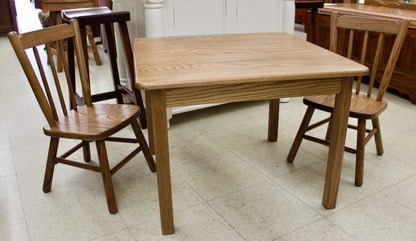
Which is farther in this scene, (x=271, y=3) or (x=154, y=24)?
(x=271, y=3)

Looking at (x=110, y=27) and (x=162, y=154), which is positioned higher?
(x=110, y=27)

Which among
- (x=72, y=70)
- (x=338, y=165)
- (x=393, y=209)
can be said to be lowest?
(x=393, y=209)

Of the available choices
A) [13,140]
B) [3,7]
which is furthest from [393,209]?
[3,7]

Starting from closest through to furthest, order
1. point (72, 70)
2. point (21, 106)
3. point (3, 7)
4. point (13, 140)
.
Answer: point (72, 70) → point (13, 140) → point (21, 106) → point (3, 7)

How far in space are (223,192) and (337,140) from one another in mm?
670

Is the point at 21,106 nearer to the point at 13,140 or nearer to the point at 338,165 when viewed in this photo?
the point at 13,140

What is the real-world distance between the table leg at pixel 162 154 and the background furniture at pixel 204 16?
1.17 metres

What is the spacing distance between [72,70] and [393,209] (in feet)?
6.66

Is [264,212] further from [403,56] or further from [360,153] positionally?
[403,56]

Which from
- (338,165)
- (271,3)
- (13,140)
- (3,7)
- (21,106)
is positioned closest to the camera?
(338,165)

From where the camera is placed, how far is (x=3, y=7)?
20.2ft

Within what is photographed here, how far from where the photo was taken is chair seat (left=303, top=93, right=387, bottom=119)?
185cm

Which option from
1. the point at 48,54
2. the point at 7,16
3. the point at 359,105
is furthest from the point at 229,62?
the point at 7,16

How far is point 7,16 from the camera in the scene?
20.5 ft
